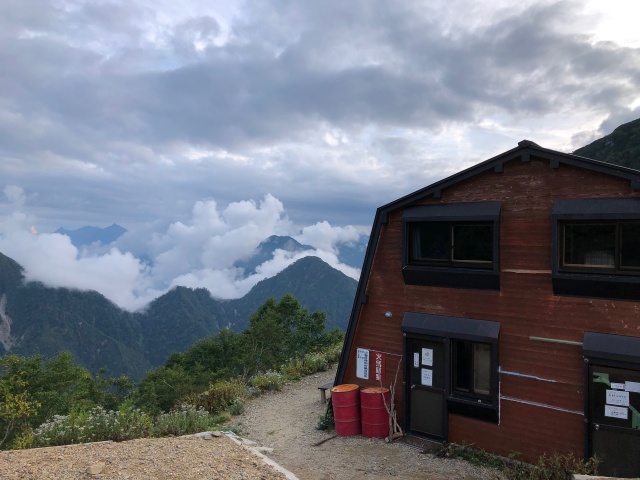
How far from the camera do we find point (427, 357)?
34.5 feet

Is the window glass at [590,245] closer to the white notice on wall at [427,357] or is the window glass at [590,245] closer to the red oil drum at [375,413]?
the white notice on wall at [427,357]

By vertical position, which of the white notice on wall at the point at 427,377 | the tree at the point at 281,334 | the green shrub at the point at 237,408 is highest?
the white notice on wall at the point at 427,377

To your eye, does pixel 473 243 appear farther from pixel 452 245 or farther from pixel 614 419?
pixel 614 419

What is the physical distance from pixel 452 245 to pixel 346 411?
4.97m

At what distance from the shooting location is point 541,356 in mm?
8906

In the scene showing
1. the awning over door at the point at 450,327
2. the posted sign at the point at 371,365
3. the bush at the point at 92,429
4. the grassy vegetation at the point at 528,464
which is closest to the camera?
the grassy vegetation at the point at 528,464

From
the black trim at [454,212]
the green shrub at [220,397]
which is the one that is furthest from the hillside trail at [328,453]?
the black trim at [454,212]

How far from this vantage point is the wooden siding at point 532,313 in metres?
8.43

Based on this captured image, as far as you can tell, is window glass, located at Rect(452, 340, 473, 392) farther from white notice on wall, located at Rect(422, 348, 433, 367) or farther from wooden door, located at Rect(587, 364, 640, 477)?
wooden door, located at Rect(587, 364, 640, 477)

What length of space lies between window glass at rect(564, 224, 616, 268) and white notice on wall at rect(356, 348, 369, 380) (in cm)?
539

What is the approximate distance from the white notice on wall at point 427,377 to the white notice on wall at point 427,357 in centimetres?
14

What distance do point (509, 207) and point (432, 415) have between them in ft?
16.8

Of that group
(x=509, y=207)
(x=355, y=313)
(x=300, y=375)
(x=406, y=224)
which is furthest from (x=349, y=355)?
(x=300, y=375)

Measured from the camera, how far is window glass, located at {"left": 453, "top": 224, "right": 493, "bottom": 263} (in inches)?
385
